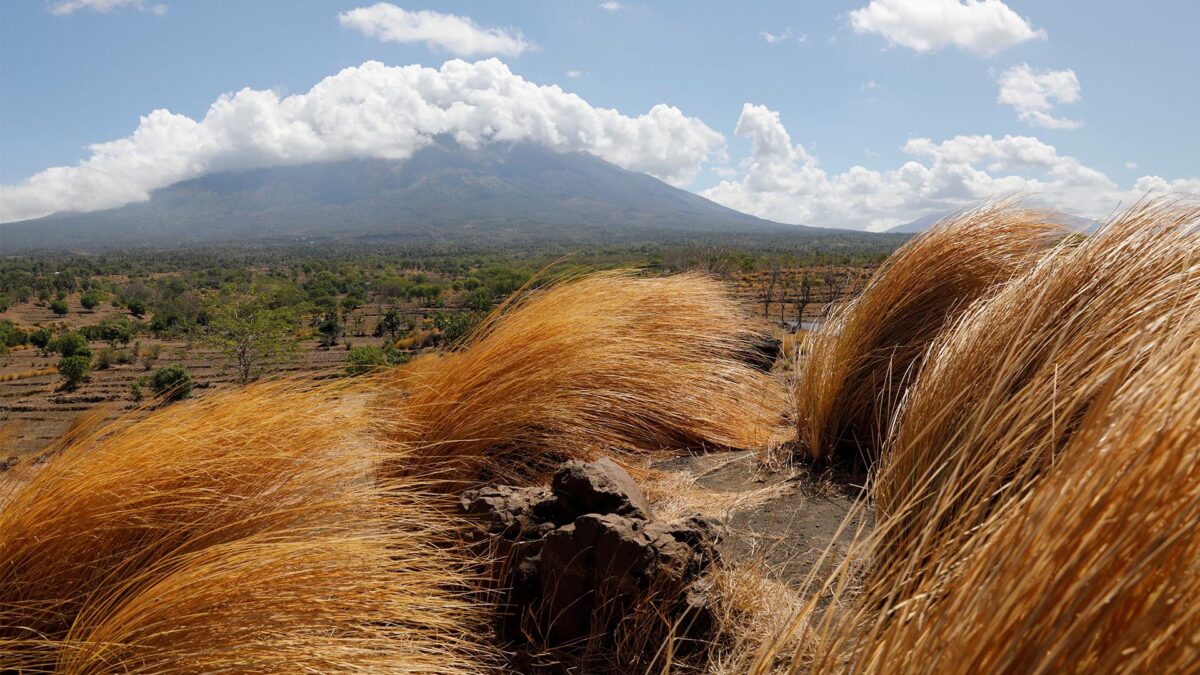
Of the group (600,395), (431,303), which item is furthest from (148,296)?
(600,395)

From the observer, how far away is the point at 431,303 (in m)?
51.3

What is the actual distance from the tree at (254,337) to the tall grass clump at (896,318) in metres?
16.9

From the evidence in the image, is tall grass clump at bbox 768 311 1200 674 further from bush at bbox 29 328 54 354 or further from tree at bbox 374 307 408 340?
bush at bbox 29 328 54 354

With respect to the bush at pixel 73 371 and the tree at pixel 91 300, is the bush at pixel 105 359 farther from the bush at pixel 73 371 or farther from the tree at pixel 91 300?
the tree at pixel 91 300

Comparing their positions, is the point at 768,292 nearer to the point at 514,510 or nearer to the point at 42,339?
the point at 514,510

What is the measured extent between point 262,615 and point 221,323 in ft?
66.9

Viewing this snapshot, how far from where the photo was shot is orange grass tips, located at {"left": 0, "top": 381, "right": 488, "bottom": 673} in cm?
169

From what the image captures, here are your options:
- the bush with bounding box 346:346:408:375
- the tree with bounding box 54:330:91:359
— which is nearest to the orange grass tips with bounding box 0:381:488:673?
the bush with bounding box 346:346:408:375

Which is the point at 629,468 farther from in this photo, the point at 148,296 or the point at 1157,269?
the point at 148,296

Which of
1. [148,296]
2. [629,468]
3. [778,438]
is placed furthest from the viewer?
[148,296]

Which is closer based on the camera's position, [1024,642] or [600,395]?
[1024,642]

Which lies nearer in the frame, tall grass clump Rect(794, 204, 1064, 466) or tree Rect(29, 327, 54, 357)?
tall grass clump Rect(794, 204, 1064, 466)

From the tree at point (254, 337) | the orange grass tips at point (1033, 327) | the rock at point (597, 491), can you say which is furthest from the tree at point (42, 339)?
the orange grass tips at point (1033, 327)

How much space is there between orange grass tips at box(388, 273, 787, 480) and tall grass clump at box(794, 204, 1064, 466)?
48 cm
